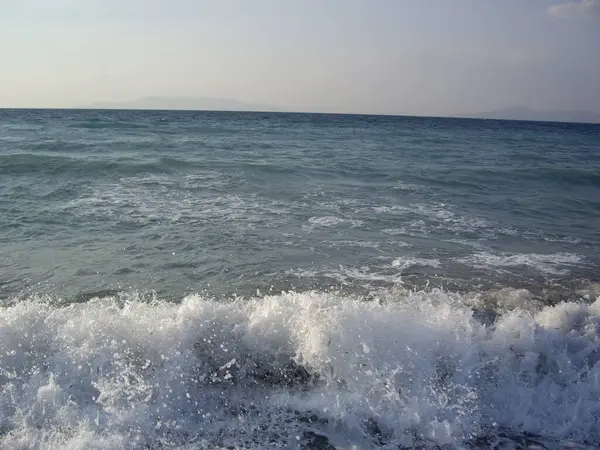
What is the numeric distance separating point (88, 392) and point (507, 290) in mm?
6332

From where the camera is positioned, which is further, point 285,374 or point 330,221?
point 330,221

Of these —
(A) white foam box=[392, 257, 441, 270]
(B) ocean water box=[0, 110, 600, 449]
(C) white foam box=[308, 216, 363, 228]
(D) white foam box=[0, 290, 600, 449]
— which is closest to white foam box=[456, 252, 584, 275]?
(B) ocean water box=[0, 110, 600, 449]

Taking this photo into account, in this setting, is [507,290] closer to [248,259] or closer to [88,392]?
[248,259]

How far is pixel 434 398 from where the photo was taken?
524 centimetres

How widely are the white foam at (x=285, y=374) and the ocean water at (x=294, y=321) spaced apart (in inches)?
0.8

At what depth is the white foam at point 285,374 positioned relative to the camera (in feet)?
15.8

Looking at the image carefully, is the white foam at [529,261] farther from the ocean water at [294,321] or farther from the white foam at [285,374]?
the white foam at [285,374]

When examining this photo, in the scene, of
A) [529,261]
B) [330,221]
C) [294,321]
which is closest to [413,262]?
[529,261]

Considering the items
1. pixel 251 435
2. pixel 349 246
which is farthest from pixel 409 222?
pixel 251 435

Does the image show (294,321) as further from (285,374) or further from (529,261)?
(529,261)

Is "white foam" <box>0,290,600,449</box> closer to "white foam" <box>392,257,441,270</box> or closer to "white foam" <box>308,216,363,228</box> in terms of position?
"white foam" <box>392,257,441,270</box>

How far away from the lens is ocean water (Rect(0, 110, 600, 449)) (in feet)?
16.1

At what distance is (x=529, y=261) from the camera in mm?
9133

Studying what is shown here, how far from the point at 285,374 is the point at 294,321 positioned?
0.81m
